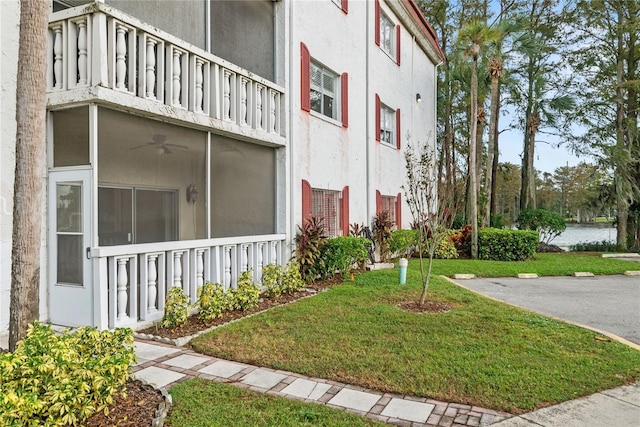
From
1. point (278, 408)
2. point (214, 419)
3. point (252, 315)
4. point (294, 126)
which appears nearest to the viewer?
point (214, 419)

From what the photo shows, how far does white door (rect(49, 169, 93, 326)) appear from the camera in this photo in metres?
5.11

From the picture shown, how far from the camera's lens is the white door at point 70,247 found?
16.8ft

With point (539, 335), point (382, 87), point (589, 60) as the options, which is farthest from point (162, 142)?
point (589, 60)

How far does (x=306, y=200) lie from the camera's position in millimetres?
9305

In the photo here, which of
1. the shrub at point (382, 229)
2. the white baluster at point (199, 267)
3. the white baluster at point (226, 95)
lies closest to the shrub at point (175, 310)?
the white baluster at point (199, 267)

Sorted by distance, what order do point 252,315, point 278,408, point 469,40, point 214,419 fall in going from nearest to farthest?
point 214,419 < point 278,408 < point 252,315 < point 469,40

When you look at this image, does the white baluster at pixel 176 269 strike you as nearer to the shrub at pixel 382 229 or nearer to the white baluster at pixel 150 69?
the white baluster at pixel 150 69

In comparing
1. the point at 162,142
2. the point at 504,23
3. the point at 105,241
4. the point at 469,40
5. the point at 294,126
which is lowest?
the point at 105,241

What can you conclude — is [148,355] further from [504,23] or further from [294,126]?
[504,23]

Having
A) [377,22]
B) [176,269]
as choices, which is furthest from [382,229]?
[176,269]

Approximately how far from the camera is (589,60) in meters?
21.5

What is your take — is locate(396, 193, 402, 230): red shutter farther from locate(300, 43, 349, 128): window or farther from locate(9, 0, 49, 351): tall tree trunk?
locate(9, 0, 49, 351): tall tree trunk

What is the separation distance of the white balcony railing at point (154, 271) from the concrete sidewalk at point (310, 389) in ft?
2.64

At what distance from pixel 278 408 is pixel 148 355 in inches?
77.1
